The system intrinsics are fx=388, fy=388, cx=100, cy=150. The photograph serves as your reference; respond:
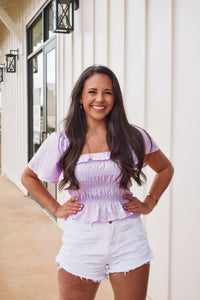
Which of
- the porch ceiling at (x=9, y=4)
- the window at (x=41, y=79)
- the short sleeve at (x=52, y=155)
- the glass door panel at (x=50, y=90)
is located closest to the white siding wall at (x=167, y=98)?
the short sleeve at (x=52, y=155)

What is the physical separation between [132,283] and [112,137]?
602 millimetres

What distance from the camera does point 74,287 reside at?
5.19 ft

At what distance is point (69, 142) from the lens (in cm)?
165

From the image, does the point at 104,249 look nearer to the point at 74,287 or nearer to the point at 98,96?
the point at 74,287

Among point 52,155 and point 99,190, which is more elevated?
point 52,155

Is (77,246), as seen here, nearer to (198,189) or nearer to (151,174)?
(198,189)

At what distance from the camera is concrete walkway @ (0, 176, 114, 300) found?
10.0 ft

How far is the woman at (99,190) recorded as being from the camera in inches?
61.2

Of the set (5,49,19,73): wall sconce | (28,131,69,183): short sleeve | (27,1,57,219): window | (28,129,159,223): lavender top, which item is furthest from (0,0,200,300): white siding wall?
(5,49,19,73): wall sconce

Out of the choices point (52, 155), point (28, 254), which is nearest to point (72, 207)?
point (52, 155)

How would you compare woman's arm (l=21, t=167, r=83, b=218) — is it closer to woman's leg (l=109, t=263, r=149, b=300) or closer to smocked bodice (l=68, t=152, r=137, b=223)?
smocked bodice (l=68, t=152, r=137, b=223)

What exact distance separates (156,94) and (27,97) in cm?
491

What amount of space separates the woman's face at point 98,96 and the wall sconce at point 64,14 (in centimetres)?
293

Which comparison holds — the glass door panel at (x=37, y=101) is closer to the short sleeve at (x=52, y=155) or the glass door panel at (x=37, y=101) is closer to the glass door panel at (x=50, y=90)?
the glass door panel at (x=50, y=90)
